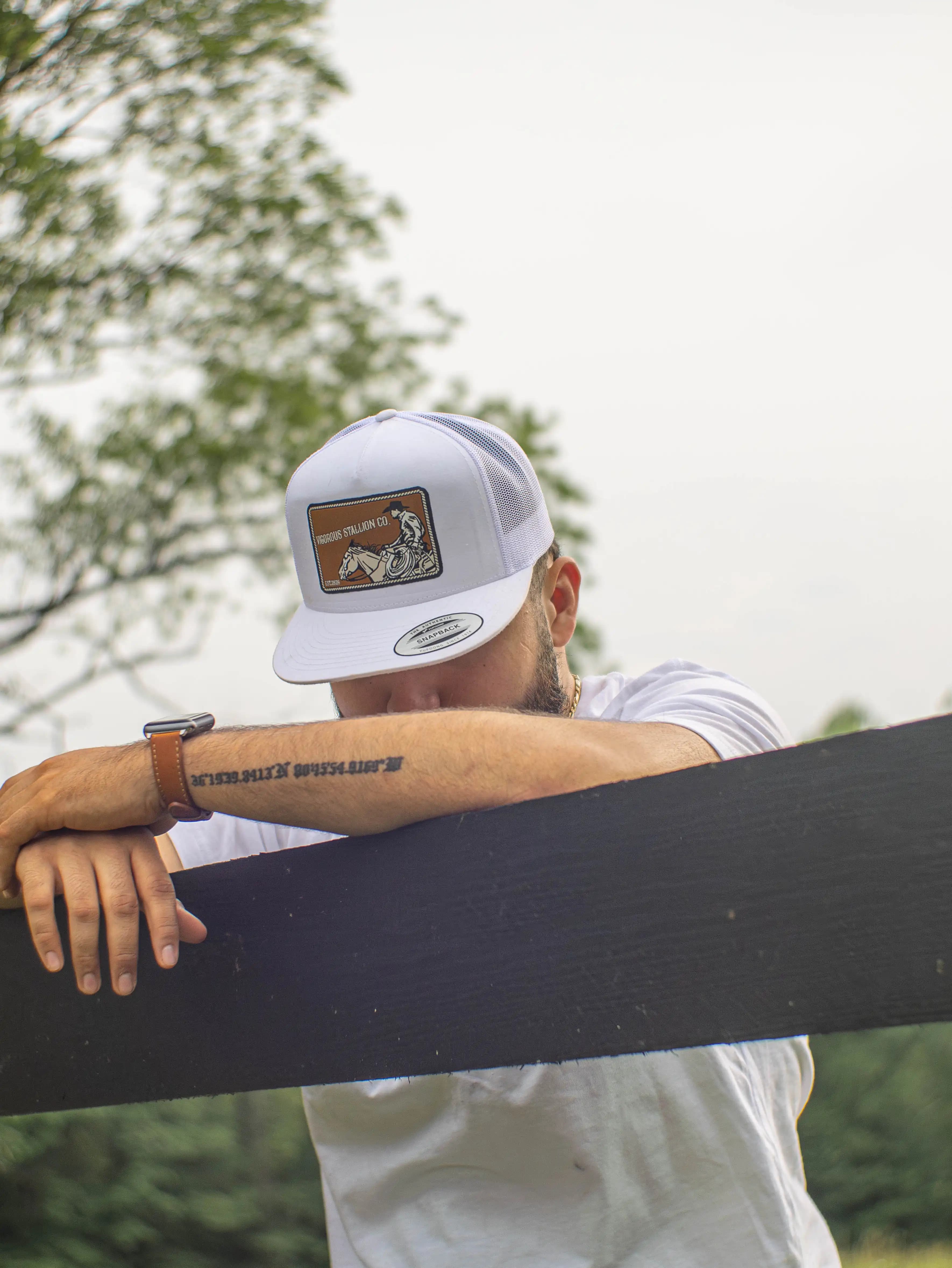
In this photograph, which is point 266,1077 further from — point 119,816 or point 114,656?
point 114,656

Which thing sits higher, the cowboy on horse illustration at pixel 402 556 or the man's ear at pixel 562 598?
the cowboy on horse illustration at pixel 402 556

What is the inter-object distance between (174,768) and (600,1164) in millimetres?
873

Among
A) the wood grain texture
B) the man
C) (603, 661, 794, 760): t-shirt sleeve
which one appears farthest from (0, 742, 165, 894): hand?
(603, 661, 794, 760): t-shirt sleeve

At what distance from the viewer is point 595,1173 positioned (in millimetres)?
1619

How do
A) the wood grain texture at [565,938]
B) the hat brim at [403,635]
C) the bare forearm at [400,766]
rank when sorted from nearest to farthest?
the wood grain texture at [565,938], the bare forearm at [400,766], the hat brim at [403,635]

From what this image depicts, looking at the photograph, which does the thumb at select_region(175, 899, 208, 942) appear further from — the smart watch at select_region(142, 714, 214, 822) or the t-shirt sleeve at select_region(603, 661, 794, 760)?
the t-shirt sleeve at select_region(603, 661, 794, 760)

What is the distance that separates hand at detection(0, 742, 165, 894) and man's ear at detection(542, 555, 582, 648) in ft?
3.18

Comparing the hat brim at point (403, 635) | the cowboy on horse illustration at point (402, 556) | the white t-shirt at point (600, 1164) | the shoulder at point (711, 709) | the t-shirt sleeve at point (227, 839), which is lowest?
the white t-shirt at point (600, 1164)

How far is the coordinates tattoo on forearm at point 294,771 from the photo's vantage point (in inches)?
47.5

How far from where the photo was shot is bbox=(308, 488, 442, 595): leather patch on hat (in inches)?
72.8

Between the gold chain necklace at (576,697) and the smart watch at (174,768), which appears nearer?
the smart watch at (174,768)

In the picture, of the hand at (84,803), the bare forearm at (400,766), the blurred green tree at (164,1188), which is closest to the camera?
the bare forearm at (400,766)

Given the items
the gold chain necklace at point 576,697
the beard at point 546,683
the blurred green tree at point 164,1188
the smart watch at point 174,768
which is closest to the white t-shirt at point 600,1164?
the beard at point 546,683

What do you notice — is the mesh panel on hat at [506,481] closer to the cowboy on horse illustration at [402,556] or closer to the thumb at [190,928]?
the cowboy on horse illustration at [402,556]
